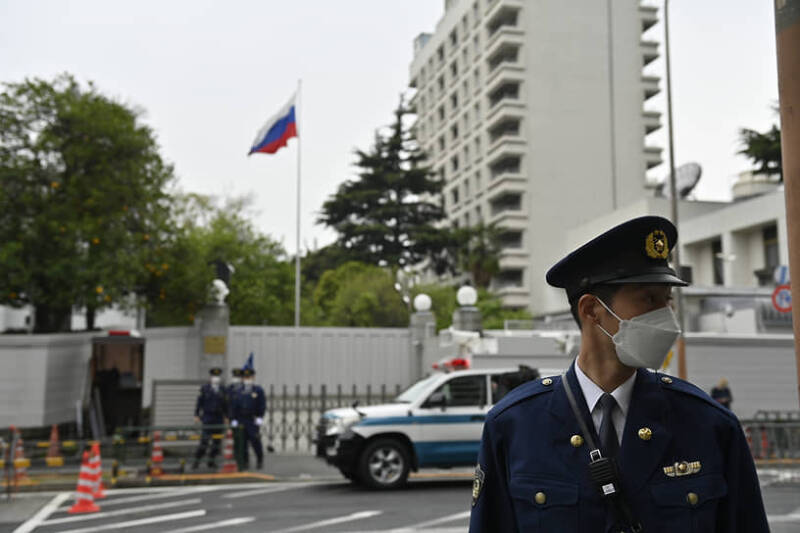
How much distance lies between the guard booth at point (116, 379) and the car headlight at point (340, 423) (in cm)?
911

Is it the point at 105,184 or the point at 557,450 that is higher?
the point at 105,184

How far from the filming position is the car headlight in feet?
43.6

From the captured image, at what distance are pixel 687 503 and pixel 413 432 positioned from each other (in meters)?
11.2

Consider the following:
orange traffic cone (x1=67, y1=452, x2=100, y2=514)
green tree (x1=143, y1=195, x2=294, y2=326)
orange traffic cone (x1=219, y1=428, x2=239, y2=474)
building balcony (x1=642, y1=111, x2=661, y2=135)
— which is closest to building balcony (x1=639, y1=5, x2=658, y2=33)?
building balcony (x1=642, y1=111, x2=661, y2=135)

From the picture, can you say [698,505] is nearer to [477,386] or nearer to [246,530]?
[246,530]

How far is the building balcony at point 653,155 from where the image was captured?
63500 mm

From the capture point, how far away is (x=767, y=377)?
2383 centimetres

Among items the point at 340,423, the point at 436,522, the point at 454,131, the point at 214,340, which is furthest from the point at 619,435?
the point at 454,131

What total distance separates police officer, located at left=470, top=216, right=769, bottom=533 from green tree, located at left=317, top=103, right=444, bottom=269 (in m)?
48.8

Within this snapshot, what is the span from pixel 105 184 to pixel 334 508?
13309 mm

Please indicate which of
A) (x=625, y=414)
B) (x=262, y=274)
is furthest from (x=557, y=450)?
(x=262, y=274)

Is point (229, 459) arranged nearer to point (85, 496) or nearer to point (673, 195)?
point (85, 496)

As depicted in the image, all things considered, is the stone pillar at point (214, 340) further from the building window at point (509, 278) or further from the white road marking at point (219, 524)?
the building window at point (509, 278)

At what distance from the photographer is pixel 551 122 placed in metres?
62.0
